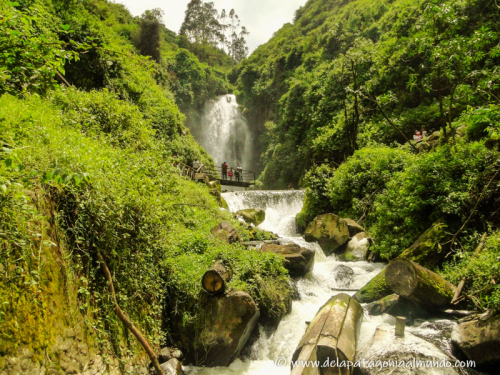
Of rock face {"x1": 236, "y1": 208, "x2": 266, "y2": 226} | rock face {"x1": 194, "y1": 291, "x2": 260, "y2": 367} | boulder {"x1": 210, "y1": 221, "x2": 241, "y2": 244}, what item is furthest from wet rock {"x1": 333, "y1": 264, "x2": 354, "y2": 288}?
rock face {"x1": 236, "y1": 208, "x2": 266, "y2": 226}

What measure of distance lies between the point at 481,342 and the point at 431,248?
283cm

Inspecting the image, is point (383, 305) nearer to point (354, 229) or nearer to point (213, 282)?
point (213, 282)

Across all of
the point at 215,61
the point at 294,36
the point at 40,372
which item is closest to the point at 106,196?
the point at 40,372

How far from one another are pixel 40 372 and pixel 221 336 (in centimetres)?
253

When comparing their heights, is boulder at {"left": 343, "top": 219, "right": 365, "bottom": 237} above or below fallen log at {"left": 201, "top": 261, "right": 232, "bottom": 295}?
above

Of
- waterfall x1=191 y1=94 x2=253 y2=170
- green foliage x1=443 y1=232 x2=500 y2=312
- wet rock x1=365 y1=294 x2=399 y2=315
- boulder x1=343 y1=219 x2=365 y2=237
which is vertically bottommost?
wet rock x1=365 y1=294 x2=399 y2=315

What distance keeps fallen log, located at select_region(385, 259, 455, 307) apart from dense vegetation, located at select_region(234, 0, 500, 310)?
395 millimetres

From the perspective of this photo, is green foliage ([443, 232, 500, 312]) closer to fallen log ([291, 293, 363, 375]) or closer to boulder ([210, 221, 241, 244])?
fallen log ([291, 293, 363, 375])

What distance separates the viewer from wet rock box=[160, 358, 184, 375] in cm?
396

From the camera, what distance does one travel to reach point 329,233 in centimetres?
985

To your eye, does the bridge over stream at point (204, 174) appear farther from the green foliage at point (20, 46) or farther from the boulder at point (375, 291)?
the green foliage at point (20, 46)

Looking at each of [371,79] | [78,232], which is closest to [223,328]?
[78,232]

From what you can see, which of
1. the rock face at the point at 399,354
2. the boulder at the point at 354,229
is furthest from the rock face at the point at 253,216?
the rock face at the point at 399,354

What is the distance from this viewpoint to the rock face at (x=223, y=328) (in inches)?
177
